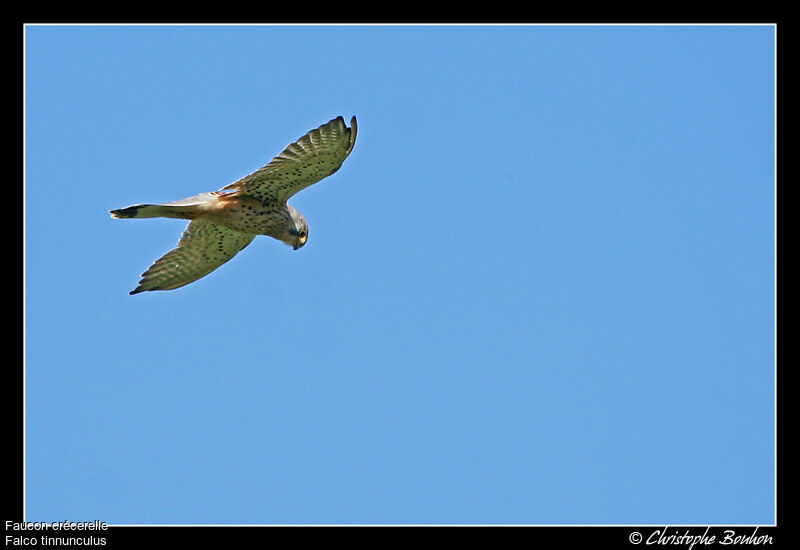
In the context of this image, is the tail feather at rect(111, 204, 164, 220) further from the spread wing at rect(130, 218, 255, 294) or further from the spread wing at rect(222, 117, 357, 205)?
the spread wing at rect(130, 218, 255, 294)

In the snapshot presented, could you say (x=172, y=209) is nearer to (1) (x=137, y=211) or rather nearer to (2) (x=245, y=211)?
(1) (x=137, y=211)

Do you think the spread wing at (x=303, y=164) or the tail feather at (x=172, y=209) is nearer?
the tail feather at (x=172, y=209)

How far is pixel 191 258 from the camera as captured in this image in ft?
43.5

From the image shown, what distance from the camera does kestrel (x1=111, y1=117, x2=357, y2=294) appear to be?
11.7 m

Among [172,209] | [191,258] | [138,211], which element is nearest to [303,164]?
[172,209]

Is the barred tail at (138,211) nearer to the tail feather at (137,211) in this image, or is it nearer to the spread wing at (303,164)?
the tail feather at (137,211)

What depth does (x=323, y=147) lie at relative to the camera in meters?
11.7

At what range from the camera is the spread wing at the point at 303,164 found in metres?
11.6

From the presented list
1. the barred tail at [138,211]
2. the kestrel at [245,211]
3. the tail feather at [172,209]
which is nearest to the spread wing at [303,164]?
the kestrel at [245,211]
